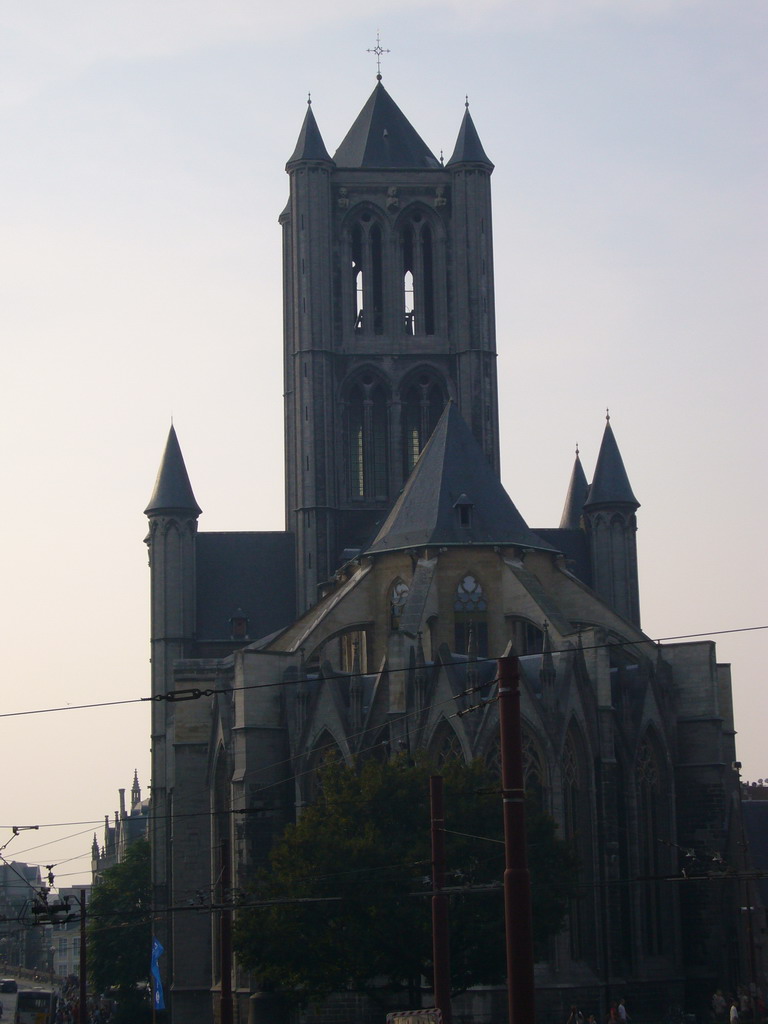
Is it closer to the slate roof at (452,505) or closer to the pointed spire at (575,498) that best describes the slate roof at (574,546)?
the pointed spire at (575,498)

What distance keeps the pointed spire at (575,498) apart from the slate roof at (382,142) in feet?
46.3

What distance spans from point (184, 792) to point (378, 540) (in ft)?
36.3

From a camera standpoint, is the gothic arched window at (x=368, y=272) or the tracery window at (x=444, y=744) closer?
the tracery window at (x=444, y=744)

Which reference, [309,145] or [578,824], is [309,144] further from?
[578,824]

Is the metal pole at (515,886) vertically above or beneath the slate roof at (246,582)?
beneath

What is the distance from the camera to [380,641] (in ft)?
206

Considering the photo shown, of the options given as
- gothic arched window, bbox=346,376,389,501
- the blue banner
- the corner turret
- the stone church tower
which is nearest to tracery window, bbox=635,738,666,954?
the blue banner

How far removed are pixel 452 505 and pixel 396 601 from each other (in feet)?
12.2

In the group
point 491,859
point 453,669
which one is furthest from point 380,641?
point 491,859

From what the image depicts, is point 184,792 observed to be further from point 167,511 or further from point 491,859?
point 491,859

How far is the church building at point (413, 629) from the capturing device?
179 feet

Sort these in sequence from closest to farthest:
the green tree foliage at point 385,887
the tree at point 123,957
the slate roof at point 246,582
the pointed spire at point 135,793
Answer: the green tree foliage at point 385,887 → the slate roof at point 246,582 → the tree at point 123,957 → the pointed spire at point 135,793

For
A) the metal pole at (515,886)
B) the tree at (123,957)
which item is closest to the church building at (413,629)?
the tree at (123,957)

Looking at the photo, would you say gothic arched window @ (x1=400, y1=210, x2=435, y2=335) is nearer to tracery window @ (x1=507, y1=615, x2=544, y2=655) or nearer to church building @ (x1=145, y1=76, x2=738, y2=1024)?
church building @ (x1=145, y1=76, x2=738, y2=1024)
